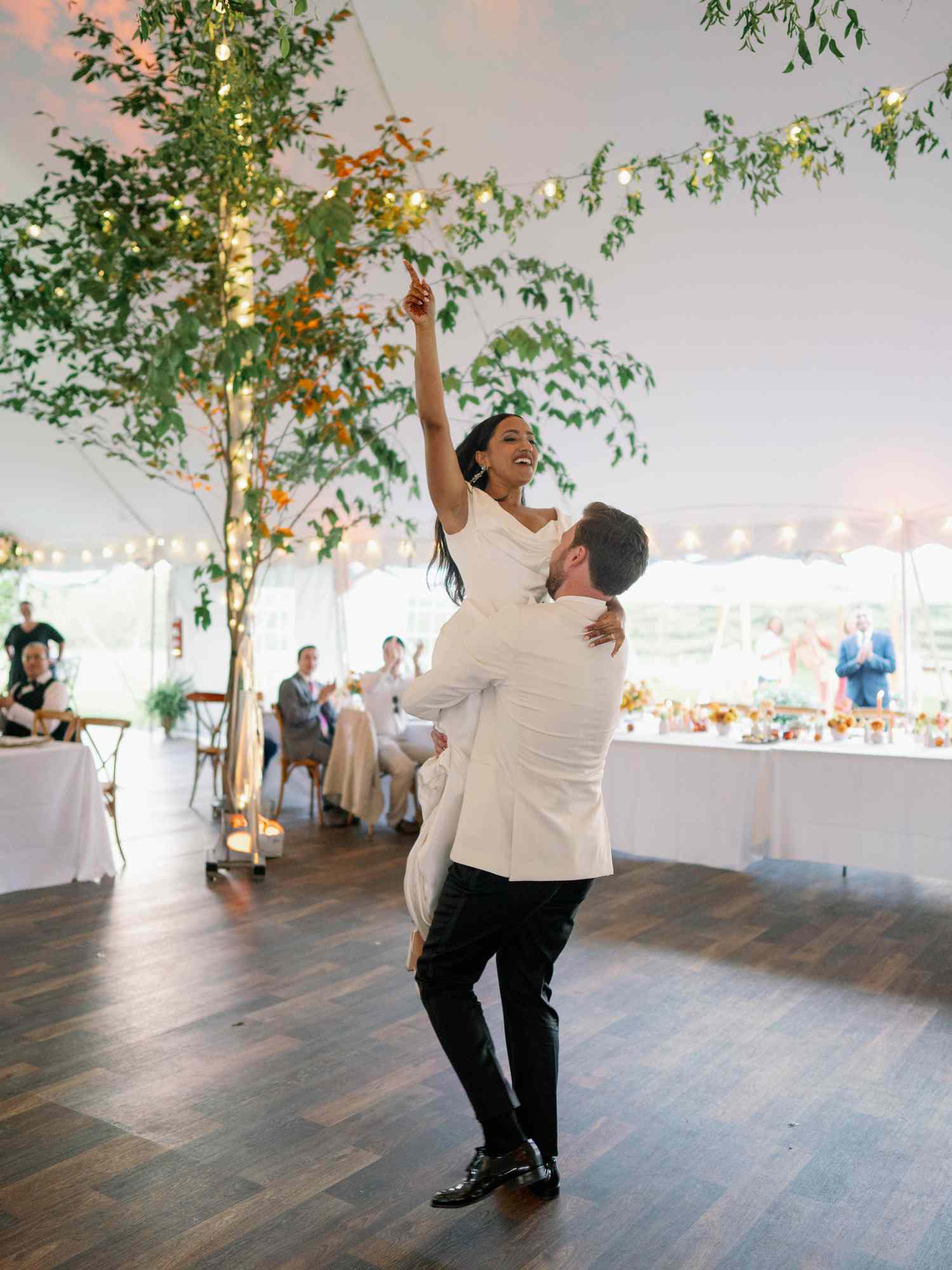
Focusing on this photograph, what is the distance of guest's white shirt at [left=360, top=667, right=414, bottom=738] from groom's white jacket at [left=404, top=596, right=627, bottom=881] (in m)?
5.18

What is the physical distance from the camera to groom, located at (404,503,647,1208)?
7.35ft

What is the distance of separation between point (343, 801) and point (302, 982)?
316cm

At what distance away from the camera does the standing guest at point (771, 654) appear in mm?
9305

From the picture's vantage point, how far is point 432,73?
6422 mm

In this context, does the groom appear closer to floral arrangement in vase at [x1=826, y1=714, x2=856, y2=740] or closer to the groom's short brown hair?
the groom's short brown hair

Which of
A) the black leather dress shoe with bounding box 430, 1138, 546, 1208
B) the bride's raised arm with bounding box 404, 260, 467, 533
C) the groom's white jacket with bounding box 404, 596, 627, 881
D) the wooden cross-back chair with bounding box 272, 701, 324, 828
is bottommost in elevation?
the black leather dress shoe with bounding box 430, 1138, 546, 1208

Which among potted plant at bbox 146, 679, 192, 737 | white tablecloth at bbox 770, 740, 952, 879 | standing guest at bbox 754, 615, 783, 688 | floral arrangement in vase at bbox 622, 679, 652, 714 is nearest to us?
white tablecloth at bbox 770, 740, 952, 879

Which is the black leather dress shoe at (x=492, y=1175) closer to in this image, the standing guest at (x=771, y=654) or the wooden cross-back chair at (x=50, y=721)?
the wooden cross-back chair at (x=50, y=721)

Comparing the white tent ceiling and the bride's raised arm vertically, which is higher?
the white tent ceiling

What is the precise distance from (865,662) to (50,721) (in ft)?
17.6

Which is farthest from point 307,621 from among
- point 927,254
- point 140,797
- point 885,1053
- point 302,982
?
point 885,1053

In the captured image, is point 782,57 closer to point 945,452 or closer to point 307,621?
point 945,452

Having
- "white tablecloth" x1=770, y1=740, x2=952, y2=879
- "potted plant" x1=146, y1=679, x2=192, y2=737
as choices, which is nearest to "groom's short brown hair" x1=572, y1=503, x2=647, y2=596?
"white tablecloth" x1=770, y1=740, x2=952, y2=879

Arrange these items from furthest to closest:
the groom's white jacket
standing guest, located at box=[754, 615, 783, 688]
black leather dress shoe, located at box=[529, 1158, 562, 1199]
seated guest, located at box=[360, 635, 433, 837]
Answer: standing guest, located at box=[754, 615, 783, 688] < seated guest, located at box=[360, 635, 433, 837] < black leather dress shoe, located at box=[529, 1158, 562, 1199] < the groom's white jacket
